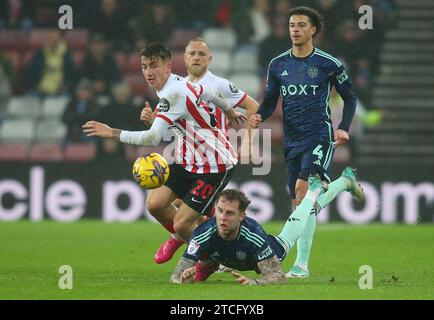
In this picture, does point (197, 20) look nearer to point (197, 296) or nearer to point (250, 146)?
→ point (250, 146)

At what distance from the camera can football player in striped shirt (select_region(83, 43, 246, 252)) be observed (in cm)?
894

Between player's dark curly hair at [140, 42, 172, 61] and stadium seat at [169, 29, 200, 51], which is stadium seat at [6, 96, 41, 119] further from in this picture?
player's dark curly hair at [140, 42, 172, 61]

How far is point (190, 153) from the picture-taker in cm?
930

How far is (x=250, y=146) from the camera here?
9.49 meters

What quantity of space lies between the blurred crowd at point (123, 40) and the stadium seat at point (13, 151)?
0.83m

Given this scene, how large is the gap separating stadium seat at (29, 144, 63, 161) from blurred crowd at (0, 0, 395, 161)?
25cm

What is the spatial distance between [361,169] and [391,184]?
0.48 metres

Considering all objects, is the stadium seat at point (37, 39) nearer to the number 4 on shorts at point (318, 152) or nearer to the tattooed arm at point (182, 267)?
the number 4 on shorts at point (318, 152)

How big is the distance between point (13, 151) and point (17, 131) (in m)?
0.55

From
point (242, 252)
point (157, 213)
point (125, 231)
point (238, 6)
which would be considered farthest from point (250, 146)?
point (238, 6)

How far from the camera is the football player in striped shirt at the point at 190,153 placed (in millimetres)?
8938

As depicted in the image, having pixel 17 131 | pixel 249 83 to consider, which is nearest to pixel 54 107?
pixel 17 131

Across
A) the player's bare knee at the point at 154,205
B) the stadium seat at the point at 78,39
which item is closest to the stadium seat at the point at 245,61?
the stadium seat at the point at 78,39

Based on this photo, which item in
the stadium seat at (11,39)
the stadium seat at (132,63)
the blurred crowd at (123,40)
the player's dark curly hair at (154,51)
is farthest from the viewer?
the stadium seat at (11,39)
